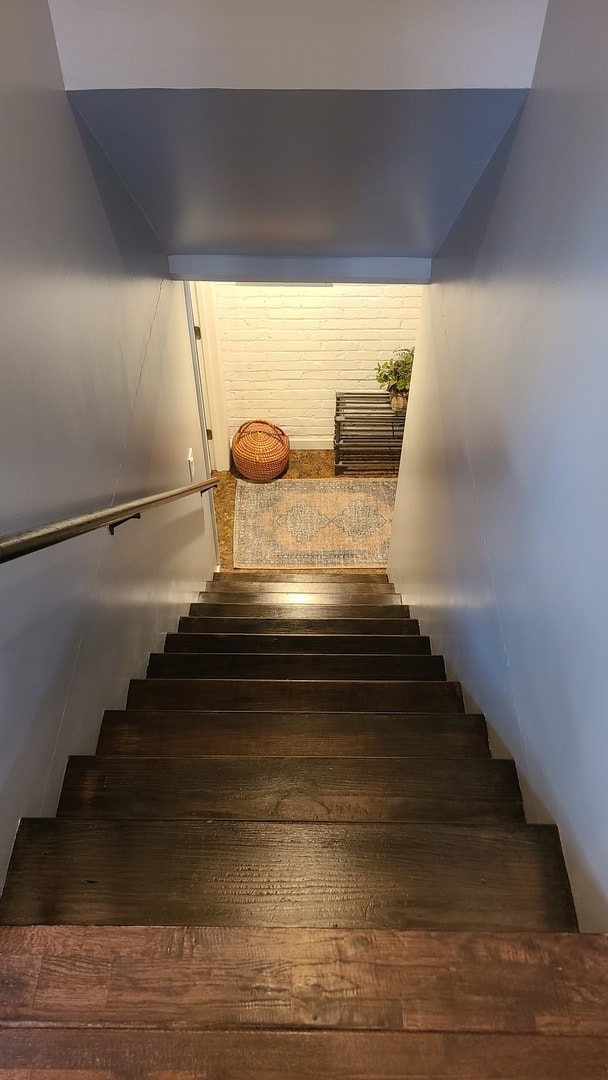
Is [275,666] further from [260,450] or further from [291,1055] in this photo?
[260,450]

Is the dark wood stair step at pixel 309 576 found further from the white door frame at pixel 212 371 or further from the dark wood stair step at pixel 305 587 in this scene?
the white door frame at pixel 212 371

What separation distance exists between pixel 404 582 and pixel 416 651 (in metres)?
0.81

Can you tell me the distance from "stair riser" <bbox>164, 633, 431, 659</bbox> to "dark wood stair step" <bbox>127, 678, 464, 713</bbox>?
1.77ft

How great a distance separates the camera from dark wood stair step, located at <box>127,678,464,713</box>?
1898 millimetres

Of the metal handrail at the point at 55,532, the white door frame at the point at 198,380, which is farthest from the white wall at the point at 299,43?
the white door frame at the point at 198,380

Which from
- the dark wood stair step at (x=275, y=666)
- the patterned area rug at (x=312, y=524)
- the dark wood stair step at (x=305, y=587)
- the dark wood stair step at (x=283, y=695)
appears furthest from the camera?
the patterned area rug at (x=312, y=524)

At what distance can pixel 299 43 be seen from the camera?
1271 mm

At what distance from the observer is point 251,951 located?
0.92 m

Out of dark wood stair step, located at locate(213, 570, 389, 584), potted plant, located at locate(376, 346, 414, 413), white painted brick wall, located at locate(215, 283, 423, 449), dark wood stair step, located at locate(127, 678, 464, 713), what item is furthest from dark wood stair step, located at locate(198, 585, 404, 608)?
white painted brick wall, located at locate(215, 283, 423, 449)

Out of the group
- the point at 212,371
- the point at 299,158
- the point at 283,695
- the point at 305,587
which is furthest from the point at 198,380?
the point at 283,695

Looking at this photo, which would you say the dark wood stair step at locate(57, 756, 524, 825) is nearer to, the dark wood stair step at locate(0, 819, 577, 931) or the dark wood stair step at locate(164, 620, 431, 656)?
the dark wood stair step at locate(0, 819, 577, 931)

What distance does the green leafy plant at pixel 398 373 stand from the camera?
14.2 feet

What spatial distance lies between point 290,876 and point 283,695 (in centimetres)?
79

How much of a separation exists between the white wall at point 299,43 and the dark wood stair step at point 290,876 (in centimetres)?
169
